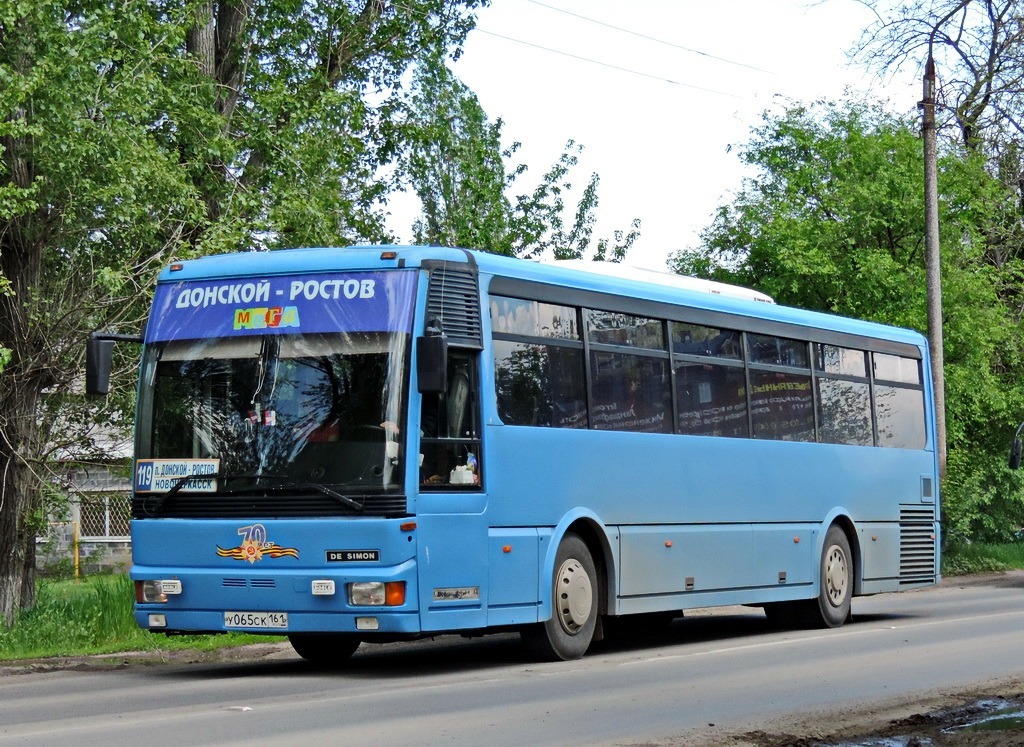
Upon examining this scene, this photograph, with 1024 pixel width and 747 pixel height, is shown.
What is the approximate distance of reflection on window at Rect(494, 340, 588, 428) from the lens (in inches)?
522

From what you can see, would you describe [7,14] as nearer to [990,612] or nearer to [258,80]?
[258,80]

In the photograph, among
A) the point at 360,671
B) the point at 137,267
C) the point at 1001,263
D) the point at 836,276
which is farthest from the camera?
the point at 1001,263

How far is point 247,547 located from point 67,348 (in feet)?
20.7

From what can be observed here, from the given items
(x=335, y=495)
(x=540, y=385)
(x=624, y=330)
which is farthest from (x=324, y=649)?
(x=624, y=330)

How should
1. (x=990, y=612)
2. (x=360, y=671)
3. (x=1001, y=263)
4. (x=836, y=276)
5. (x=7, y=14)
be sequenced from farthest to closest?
(x=1001, y=263) → (x=836, y=276) → (x=990, y=612) → (x=7, y=14) → (x=360, y=671)

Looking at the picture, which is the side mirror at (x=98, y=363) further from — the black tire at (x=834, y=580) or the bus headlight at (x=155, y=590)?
the black tire at (x=834, y=580)

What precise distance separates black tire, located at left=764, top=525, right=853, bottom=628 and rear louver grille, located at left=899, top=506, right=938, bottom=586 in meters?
1.33

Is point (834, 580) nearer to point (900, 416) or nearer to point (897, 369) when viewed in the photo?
point (900, 416)

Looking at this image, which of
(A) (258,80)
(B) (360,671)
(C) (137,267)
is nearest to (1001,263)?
(A) (258,80)

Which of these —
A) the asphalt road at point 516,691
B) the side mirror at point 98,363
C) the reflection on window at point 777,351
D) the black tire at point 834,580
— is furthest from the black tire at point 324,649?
the black tire at point 834,580

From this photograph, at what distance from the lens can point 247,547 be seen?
1249 centimetres

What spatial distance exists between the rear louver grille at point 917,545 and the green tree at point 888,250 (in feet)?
30.1

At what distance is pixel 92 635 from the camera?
16531mm

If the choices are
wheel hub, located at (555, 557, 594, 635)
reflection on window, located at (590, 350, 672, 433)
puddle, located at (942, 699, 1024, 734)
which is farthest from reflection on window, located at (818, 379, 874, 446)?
puddle, located at (942, 699, 1024, 734)
